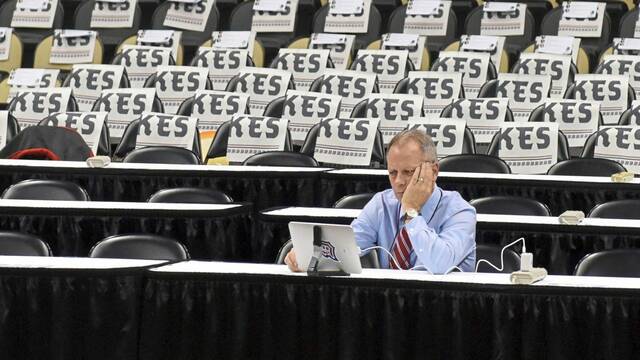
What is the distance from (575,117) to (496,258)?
4344mm

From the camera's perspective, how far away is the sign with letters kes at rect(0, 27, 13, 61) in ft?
39.4

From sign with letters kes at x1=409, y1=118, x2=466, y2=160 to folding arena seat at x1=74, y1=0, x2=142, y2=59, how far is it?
13.6 ft

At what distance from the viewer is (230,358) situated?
468 cm

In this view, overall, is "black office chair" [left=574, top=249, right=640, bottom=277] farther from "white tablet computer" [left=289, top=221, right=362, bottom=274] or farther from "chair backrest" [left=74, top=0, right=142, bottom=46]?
"chair backrest" [left=74, top=0, right=142, bottom=46]

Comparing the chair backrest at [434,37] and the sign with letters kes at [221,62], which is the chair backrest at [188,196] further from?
the chair backrest at [434,37]

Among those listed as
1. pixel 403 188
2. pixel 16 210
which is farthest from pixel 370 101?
pixel 403 188

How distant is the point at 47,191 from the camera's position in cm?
709

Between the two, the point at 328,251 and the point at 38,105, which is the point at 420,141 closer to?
the point at 328,251

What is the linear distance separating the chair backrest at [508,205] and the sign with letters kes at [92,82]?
5040 millimetres

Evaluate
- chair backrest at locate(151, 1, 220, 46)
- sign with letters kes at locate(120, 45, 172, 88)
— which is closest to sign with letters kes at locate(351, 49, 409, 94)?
sign with letters kes at locate(120, 45, 172, 88)

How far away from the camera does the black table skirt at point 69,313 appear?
4707 millimetres

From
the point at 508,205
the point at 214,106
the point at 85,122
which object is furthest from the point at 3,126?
the point at 508,205

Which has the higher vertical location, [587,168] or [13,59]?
[13,59]

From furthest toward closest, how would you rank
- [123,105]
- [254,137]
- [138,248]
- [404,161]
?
[123,105], [254,137], [138,248], [404,161]
